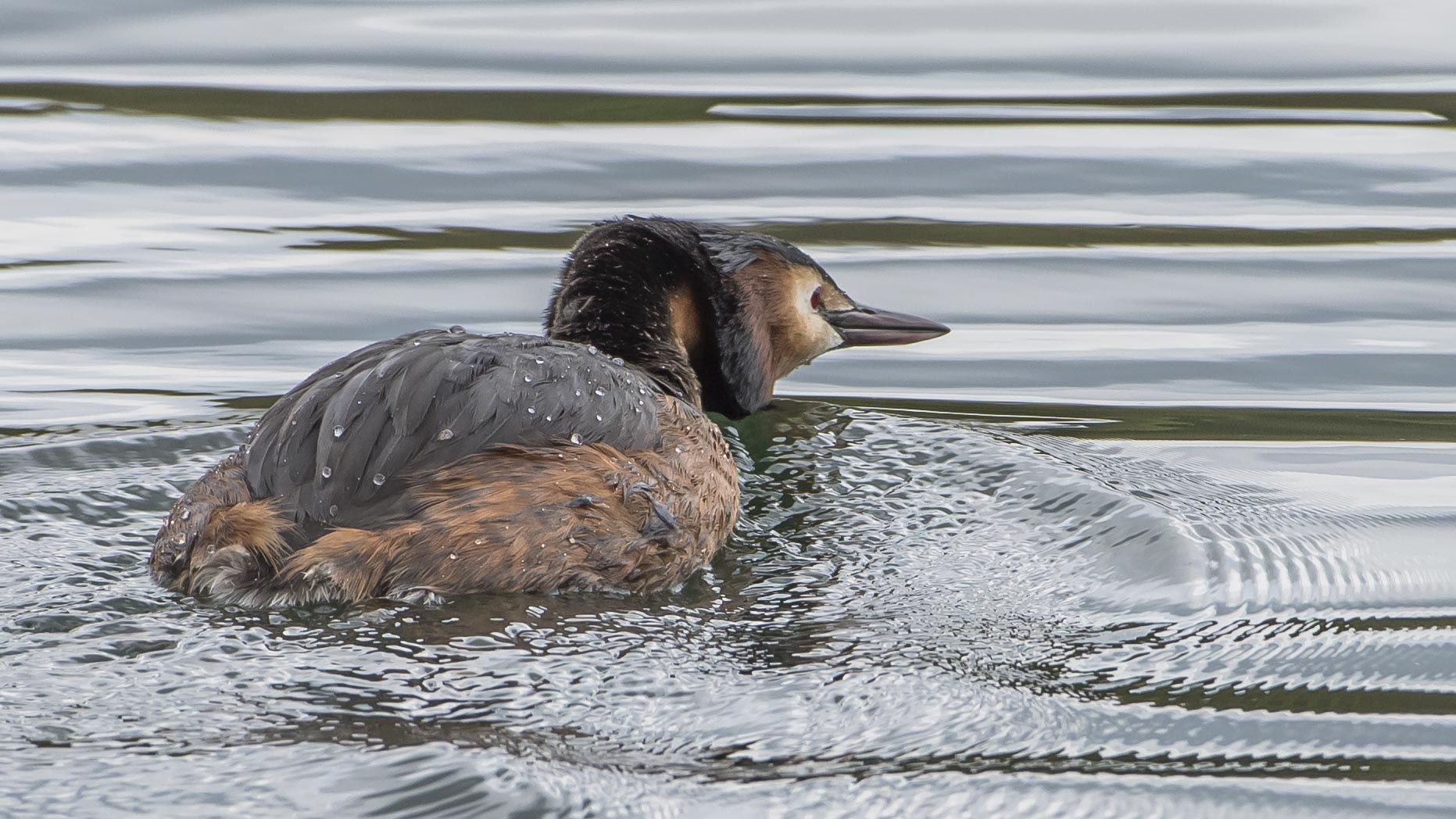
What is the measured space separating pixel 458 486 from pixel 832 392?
3238 mm

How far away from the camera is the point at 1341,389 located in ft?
25.6

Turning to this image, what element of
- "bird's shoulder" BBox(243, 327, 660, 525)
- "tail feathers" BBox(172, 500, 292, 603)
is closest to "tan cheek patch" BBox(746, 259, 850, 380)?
"bird's shoulder" BBox(243, 327, 660, 525)

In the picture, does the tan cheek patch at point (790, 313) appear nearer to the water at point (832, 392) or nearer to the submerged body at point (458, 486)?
the water at point (832, 392)

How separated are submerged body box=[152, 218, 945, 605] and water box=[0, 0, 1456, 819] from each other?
0.11 meters

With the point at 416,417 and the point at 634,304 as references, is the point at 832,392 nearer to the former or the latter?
the point at 634,304

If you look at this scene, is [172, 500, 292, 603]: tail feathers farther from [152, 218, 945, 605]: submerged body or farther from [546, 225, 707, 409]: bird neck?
[546, 225, 707, 409]: bird neck

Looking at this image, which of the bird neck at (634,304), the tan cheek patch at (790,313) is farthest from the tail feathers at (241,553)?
the tan cheek patch at (790,313)

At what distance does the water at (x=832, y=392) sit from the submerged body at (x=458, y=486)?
11cm

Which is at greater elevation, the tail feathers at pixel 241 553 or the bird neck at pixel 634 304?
the bird neck at pixel 634 304

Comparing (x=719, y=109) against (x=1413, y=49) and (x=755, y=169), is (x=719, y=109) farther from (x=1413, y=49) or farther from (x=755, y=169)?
(x=1413, y=49)

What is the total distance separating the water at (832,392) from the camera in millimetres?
4152

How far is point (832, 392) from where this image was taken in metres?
7.89

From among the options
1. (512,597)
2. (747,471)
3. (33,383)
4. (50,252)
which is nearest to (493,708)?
(512,597)

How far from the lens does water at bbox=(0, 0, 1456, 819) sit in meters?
4.15
